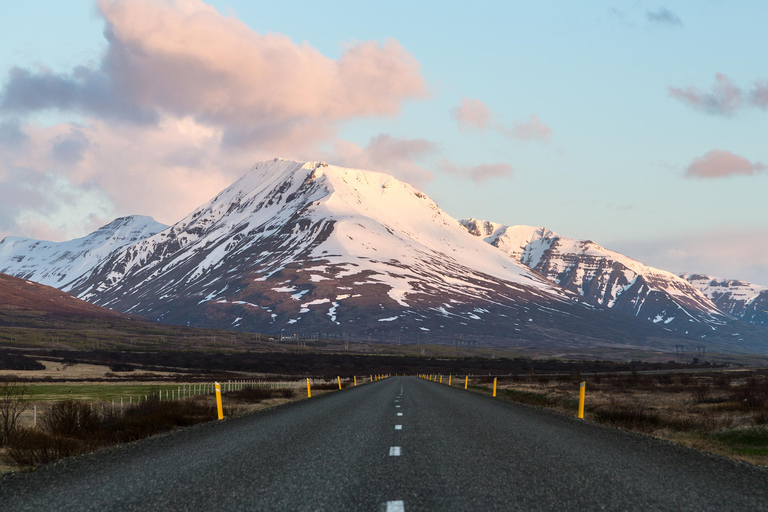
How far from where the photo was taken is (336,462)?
12180 mm

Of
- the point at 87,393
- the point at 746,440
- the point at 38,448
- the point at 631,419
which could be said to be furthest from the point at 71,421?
the point at 87,393

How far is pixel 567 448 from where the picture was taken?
14281 mm

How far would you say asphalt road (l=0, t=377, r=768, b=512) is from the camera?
896 centimetres

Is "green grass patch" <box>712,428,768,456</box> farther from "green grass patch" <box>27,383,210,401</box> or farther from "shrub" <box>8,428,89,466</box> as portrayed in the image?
"green grass patch" <box>27,383,210,401</box>

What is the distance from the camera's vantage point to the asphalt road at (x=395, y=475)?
8.96m

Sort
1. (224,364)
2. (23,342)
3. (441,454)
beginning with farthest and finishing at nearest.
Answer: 1. (23,342)
2. (224,364)
3. (441,454)

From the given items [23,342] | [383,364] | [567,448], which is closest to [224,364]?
[383,364]

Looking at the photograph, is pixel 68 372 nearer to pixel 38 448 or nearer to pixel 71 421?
pixel 71 421

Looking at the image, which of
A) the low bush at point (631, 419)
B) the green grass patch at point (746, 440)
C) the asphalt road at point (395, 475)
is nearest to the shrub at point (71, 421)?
the asphalt road at point (395, 475)

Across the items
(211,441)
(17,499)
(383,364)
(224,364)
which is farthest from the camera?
(383,364)

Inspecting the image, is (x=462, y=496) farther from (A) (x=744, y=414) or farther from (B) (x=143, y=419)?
(A) (x=744, y=414)

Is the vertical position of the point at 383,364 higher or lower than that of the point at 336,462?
lower

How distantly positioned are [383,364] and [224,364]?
44389 millimetres

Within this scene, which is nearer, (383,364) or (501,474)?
(501,474)
